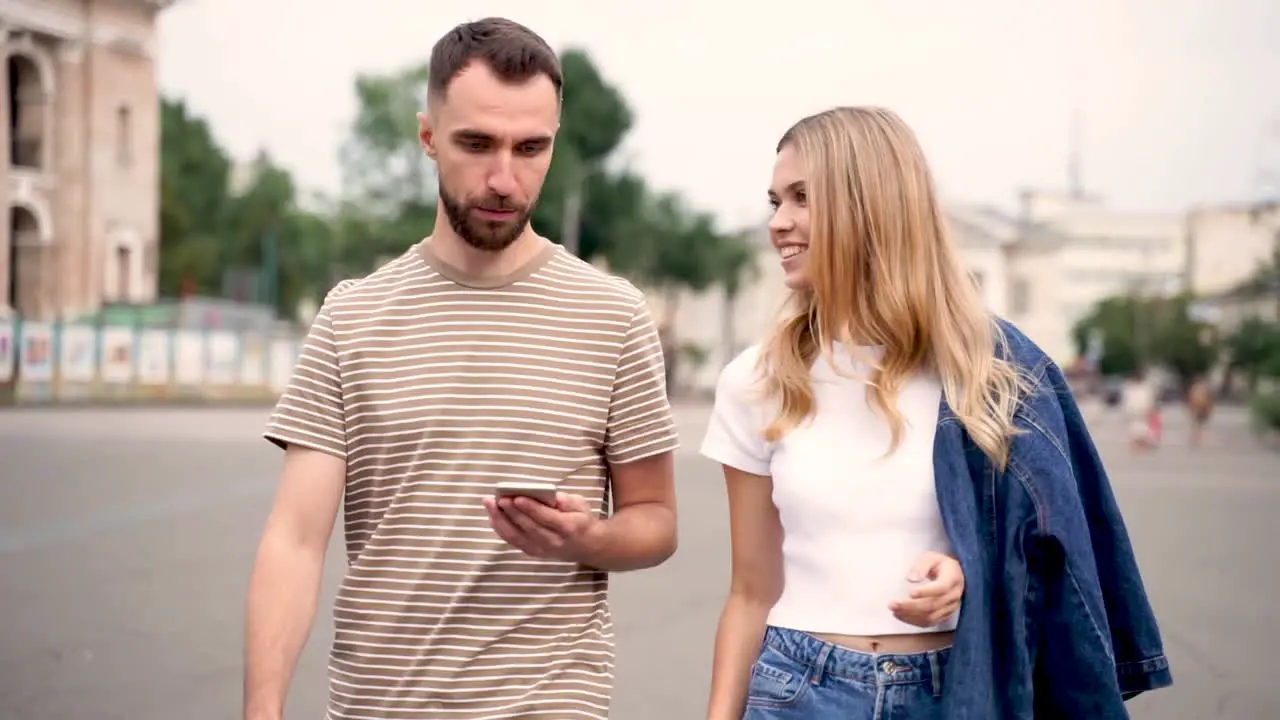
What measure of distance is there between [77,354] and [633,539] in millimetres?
43233

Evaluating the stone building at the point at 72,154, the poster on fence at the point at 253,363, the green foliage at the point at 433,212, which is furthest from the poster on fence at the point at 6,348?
the green foliage at the point at 433,212

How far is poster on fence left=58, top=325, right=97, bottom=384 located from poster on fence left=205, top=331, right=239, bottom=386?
18.3 feet

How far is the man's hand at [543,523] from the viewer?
276 centimetres

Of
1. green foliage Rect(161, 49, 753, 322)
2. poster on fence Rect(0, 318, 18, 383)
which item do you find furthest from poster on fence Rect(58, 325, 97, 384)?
green foliage Rect(161, 49, 753, 322)

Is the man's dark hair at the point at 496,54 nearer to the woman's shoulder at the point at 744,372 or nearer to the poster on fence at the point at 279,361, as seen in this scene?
the woman's shoulder at the point at 744,372

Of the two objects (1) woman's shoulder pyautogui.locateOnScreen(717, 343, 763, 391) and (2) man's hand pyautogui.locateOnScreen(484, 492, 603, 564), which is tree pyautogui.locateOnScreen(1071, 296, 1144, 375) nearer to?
(1) woman's shoulder pyautogui.locateOnScreen(717, 343, 763, 391)

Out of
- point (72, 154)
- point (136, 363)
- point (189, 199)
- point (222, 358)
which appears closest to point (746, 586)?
point (136, 363)

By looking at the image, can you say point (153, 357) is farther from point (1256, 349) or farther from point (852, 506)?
point (852, 506)

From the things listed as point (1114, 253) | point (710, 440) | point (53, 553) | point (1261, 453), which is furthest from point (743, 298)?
point (710, 440)

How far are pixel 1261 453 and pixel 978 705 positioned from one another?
34.5 meters

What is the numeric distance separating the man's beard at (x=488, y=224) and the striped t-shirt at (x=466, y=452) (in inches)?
3.8

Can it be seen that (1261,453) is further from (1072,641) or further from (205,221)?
(205,221)

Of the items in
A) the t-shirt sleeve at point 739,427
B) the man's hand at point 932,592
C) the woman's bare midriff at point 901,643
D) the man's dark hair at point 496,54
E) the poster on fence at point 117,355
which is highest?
the man's dark hair at point 496,54

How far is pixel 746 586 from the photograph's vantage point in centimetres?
327
